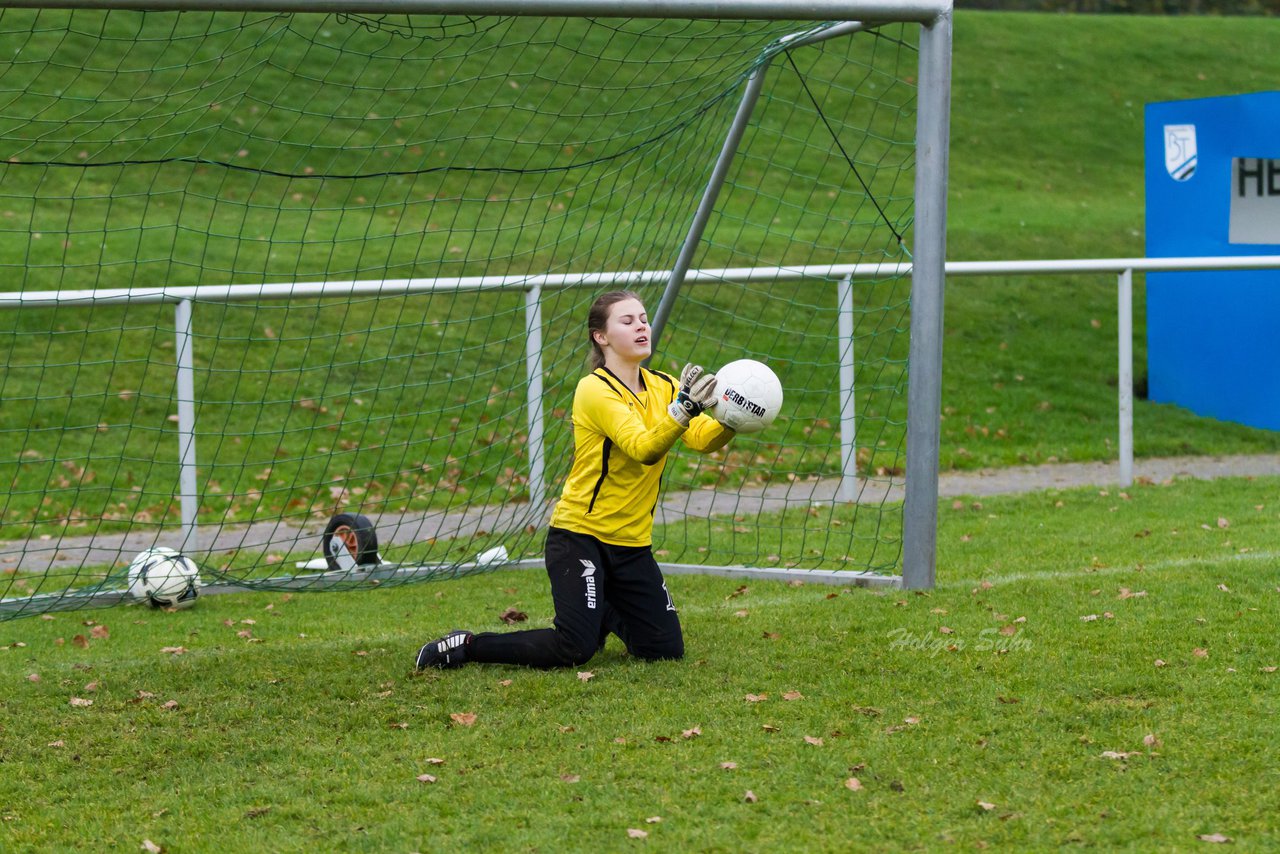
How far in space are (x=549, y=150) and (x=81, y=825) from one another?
14.9 metres

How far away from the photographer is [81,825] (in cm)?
385

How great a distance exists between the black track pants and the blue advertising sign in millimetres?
8555

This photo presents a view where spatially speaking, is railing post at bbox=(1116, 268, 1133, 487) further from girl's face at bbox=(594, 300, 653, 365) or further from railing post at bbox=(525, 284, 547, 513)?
girl's face at bbox=(594, 300, 653, 365)

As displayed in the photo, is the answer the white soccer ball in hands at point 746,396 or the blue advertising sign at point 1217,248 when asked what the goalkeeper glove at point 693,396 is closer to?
the white soccer ball in hands at point 746,396

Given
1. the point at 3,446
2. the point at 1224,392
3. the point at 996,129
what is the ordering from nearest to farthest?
the point at 3,446
the point at 1224,392
the point at 996,129

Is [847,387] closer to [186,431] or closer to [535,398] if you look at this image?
[535,398]

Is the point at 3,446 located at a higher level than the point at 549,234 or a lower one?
lower

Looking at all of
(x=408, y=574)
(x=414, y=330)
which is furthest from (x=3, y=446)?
(x=408, y=574)

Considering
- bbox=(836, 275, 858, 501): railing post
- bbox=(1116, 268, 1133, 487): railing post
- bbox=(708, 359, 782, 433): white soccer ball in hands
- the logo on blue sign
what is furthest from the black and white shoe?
the logo on blue sign

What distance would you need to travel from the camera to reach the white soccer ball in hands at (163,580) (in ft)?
22.6

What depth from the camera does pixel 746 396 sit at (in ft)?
16.1

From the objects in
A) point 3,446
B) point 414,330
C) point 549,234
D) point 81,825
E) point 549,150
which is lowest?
point 81,825

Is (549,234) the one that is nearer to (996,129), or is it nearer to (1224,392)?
(1224,392)

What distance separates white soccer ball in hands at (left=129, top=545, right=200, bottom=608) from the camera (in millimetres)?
6898
